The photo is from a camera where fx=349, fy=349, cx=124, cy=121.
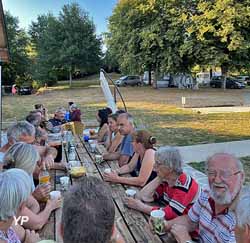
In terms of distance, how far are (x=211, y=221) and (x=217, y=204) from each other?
4.6 inches

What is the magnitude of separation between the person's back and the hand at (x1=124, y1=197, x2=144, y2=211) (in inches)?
46.4

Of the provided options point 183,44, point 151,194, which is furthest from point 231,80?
point 151,194

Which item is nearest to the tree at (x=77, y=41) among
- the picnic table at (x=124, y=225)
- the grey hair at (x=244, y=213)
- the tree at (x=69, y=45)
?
the tree at (x=69, y=45)

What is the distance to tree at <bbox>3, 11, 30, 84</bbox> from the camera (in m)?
32.3

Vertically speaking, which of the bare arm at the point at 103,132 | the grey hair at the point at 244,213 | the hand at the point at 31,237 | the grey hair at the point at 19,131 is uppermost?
the grey hair at the point at 244,213

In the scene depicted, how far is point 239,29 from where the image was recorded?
24844mm

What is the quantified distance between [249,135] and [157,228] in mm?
7948

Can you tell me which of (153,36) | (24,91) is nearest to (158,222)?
(153,36)

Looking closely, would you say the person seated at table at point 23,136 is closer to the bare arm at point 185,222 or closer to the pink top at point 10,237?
the pink top at point 10,237

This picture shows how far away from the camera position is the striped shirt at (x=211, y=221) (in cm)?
197

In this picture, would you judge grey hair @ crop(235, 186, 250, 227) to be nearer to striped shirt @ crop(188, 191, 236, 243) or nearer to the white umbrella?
striped shirt @ crop(188, 191, 236, 243)

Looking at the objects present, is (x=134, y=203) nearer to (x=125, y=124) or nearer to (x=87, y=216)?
(x=87, y=216)

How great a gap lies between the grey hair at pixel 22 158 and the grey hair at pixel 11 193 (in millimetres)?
670

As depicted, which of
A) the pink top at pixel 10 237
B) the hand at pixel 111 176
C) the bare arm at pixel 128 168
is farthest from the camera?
the bare arm at pixel 128 168
